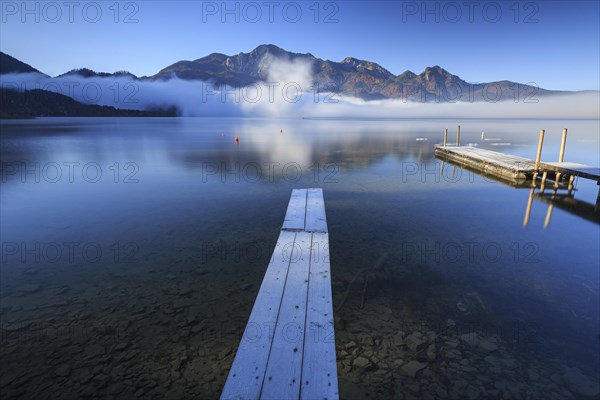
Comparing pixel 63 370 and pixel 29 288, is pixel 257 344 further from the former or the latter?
pixel 29 288

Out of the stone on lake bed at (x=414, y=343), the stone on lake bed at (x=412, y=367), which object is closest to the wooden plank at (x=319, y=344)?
the stone on lake bed at (x=412, y=367)

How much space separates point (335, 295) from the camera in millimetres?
7625

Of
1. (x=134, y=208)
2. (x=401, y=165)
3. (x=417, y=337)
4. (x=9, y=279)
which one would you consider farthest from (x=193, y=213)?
(x=401, y=165)

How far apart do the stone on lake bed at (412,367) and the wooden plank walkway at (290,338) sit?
1610 mm

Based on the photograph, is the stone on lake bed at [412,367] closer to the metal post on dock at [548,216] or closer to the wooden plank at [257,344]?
the wooden plank at [257,344]

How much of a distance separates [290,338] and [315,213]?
20.3ft

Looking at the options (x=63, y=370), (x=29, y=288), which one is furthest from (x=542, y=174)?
(x=29, y=288)

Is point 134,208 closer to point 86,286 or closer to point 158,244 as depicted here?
point 158,244

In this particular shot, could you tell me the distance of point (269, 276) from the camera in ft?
21.9

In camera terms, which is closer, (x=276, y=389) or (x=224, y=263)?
(x=276, y=389)

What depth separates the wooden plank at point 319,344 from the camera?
396 cm

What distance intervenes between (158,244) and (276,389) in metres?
8.13

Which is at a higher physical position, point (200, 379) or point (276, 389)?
point (276, 389)

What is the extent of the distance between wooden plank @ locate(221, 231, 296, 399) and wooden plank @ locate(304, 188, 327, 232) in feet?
8.34
